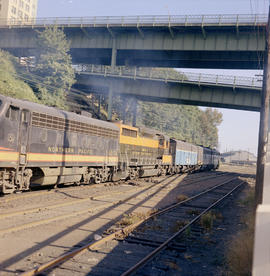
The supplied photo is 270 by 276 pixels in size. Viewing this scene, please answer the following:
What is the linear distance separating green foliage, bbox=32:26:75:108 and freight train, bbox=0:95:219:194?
58.5 ft

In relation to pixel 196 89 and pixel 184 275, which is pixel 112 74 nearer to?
pixel 196 89

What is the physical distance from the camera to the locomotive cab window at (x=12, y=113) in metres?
12.1

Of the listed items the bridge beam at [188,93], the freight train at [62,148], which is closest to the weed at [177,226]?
the freight train at [62,148]

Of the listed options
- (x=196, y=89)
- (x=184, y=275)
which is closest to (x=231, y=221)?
(x=184, y=275)

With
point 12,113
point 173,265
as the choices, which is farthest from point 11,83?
point 173,265

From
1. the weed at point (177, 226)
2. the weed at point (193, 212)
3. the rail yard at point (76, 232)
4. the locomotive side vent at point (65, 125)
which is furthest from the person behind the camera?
the locomotive side vent at point (65, 125)

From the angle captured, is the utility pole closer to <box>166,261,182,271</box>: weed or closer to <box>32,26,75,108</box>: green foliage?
<box>166,261,182,271</box>: weed

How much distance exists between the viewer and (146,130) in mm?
26484

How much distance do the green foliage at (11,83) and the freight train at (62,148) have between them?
47.1 ft

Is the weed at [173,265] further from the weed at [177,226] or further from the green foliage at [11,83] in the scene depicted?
the green foliage at [11,83]

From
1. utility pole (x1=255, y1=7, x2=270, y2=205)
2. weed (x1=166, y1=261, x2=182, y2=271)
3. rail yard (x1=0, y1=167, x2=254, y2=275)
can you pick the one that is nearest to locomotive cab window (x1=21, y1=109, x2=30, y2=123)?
rail yard (x1=0, y1=167, x2=254, y2=275)

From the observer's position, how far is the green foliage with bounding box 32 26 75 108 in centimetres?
4022

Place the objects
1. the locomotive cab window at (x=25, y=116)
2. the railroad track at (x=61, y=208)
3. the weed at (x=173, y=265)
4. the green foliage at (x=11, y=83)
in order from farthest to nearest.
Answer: the green foliage at (x=11, y=83)
the locomotive cab window at (x=25, y=116)
the railroad track at (x=61, y=208)
the weed at (x=173, y=265)

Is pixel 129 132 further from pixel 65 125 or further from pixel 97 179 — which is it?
pixel 65 125
